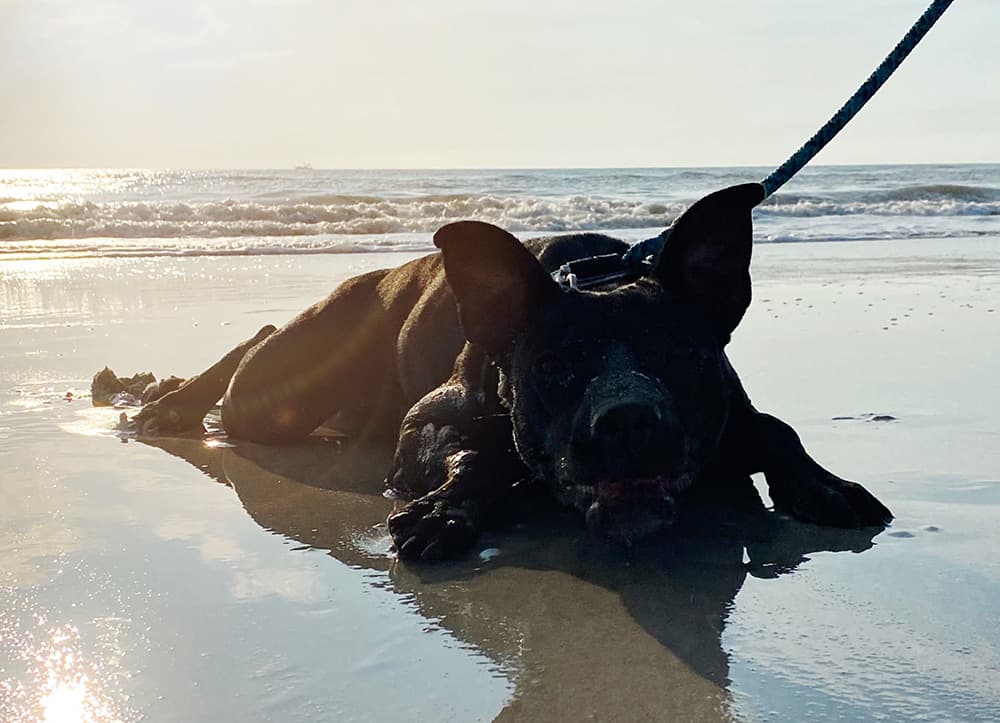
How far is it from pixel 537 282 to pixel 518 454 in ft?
1.78

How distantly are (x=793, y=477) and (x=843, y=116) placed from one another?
138 cm

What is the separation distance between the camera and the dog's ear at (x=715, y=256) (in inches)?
144

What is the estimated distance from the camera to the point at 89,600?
320cm

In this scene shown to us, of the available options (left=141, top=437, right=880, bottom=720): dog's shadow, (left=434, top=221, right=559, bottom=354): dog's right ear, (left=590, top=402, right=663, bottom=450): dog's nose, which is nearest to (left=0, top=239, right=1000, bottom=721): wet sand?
(left=141, top=437, right=880, bottom=720): dog's shadow

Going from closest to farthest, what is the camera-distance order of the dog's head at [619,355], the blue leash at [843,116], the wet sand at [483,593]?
the wet sand at [483,593], the dog's head at [619,355], the blue leash at [843,116]

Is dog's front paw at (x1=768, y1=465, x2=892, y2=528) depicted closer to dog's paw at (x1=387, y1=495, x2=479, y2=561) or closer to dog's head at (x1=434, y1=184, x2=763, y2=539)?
dog's head at (x1=434, y1=184, x2=763, y2=539)

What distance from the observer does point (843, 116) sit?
4.38 meters

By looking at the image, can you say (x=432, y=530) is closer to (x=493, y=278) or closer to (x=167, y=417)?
(x=493, y=278)

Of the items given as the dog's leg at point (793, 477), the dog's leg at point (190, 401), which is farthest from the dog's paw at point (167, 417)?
the dog's leg at point (793, 477)

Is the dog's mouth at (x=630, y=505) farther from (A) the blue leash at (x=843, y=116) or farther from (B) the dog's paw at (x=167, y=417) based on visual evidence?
(B) the dog's paw at (x=167, y=417)

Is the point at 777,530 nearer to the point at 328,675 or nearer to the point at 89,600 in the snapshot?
the point at 328,675

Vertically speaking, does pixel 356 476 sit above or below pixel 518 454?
below

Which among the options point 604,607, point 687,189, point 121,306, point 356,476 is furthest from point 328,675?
point 687,189

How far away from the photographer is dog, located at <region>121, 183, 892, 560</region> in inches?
131
